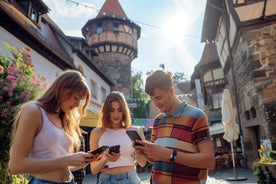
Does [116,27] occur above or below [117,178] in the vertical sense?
above

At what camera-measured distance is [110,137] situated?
2797 millimetres

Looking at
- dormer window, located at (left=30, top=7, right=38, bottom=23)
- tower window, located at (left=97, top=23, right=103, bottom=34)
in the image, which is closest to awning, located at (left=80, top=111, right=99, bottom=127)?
dormer window, located at (left=30, top=7, right=38, bottom=23)

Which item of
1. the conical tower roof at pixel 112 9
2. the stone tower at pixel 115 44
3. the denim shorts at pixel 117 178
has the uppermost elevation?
the conical tower roof at pixel 112 9

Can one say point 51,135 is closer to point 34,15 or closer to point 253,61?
point 253,61

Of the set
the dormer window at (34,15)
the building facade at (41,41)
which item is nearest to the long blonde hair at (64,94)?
the building facade at (41,41)

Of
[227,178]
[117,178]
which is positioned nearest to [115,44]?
[227,178]

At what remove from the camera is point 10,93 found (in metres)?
4.23

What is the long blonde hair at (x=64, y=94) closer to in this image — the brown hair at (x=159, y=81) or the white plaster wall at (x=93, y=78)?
the brown hair at (x=159, y=81)

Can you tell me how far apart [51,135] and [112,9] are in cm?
2423

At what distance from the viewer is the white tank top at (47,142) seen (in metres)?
1.71

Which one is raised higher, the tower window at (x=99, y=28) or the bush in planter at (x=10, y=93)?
the tower window at (x=99, y=28)

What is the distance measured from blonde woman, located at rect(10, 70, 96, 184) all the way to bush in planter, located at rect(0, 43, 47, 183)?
2.57m

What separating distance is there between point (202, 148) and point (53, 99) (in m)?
1.14

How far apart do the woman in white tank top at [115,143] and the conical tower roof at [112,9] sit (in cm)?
2149
